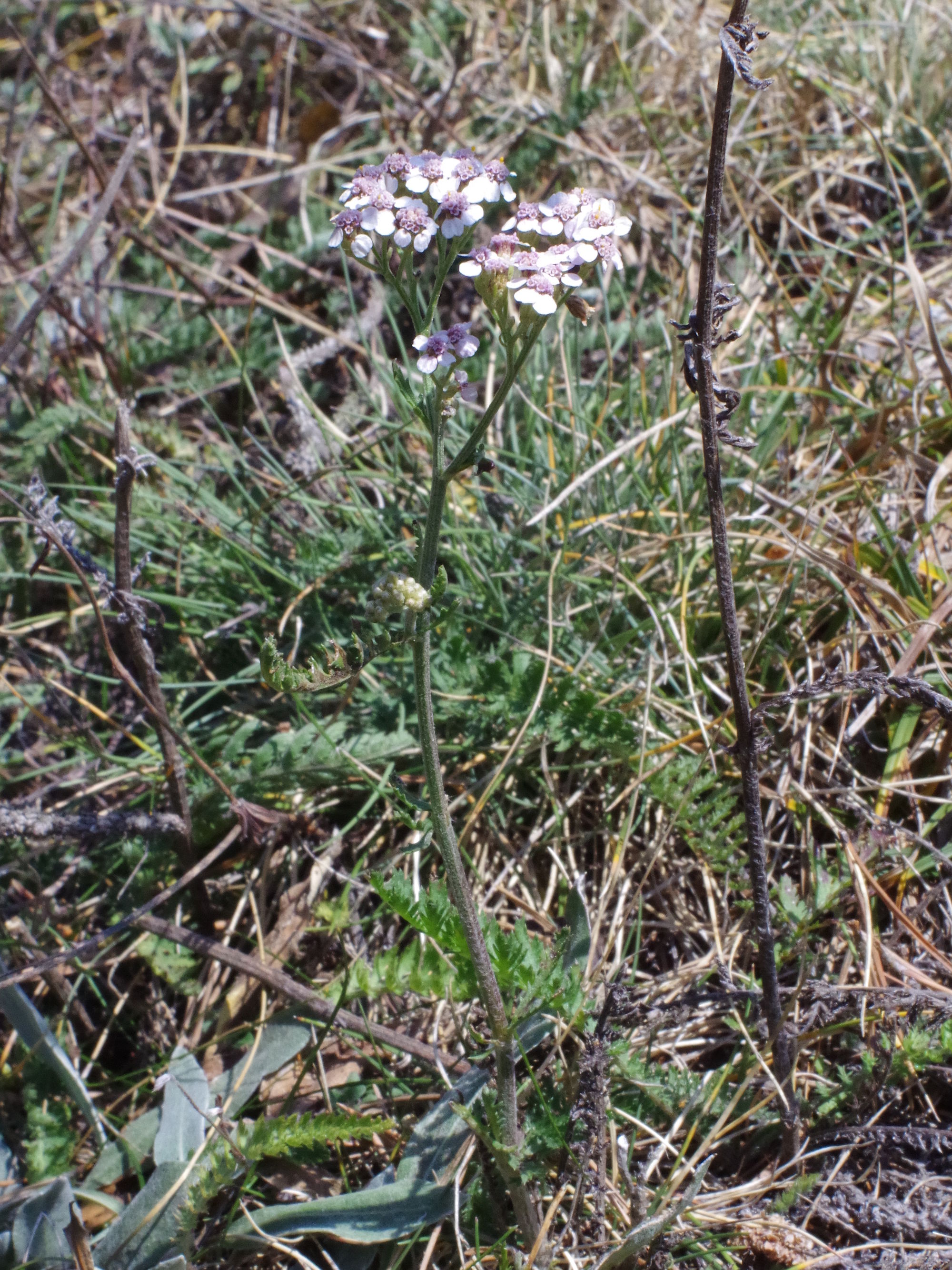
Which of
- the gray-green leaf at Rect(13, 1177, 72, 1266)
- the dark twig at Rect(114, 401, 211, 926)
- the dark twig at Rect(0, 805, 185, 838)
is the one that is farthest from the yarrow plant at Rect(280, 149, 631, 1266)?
the gray-green leaf at Rect(13, 1177, 72, 1266)

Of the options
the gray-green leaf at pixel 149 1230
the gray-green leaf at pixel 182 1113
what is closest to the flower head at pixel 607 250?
the gray-green leaf at pixel 182 1113

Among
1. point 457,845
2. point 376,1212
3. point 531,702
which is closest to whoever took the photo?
point 457,845

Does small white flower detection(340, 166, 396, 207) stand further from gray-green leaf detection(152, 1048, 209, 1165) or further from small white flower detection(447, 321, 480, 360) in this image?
gray-green leaf detection(152, 1048, 209, 1165)

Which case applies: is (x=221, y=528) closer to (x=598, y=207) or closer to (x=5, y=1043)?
(x=5, y=1043)

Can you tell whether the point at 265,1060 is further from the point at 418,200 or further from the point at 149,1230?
the point at 418,200

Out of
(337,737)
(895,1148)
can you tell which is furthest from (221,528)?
(895,1148)

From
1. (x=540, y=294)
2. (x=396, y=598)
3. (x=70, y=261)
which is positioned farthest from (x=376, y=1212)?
(x=70, y=261)

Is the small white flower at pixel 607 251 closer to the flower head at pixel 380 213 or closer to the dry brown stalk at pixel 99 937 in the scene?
the flower head at pixel 380 213
